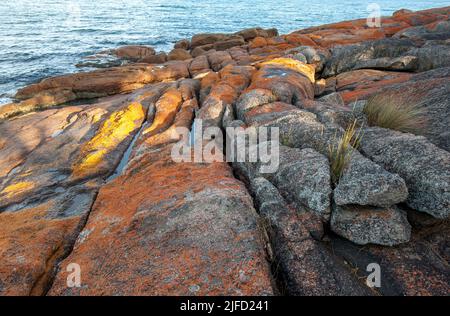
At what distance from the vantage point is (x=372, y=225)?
4215 mm

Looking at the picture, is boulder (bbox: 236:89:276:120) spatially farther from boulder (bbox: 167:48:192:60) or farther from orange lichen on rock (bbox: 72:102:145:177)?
boulder (bbox: 167:48:192:60)

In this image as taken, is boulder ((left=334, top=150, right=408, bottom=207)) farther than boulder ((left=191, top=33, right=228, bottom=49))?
A: No

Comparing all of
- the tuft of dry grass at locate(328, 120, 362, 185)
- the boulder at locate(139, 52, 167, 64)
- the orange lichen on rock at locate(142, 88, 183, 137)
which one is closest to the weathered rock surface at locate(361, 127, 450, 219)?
the tuft of dry grass at locate(328, 120, 362, 185)

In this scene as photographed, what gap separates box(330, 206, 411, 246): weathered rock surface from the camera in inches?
163

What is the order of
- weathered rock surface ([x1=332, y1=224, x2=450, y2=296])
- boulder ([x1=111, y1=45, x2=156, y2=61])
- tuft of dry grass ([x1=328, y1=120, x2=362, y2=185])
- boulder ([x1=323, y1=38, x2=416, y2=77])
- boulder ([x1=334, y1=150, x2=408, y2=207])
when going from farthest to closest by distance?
A: boulder ([x1=111, y1=45, x2=156, y2=61]) → boulder ([x1=323, y1=38, x2=416, y2=77]) → tuft of dry grass ([x1=328, y1=120, x2=362, y2=185]) → boulder ([x1=334, y1=150, x2=408, y2=207]) → weathered rock surface ([x1=332, y1=224, x2=450, y2=296])

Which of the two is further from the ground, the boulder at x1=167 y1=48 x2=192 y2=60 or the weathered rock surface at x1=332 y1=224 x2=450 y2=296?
the boulder at x1=167 y1=48 x2=192 y2=60

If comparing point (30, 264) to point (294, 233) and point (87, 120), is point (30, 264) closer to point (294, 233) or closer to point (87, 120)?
point (294, 233)

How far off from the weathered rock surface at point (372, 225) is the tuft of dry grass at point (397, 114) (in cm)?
316

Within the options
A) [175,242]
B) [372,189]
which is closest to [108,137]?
[175,242]

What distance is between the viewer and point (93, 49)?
36125 millimetres

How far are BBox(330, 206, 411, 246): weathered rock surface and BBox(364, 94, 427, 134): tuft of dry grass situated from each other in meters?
3.16

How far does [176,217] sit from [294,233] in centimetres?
194

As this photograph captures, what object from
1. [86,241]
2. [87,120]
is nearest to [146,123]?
[87,120]

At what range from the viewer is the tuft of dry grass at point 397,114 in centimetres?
657
